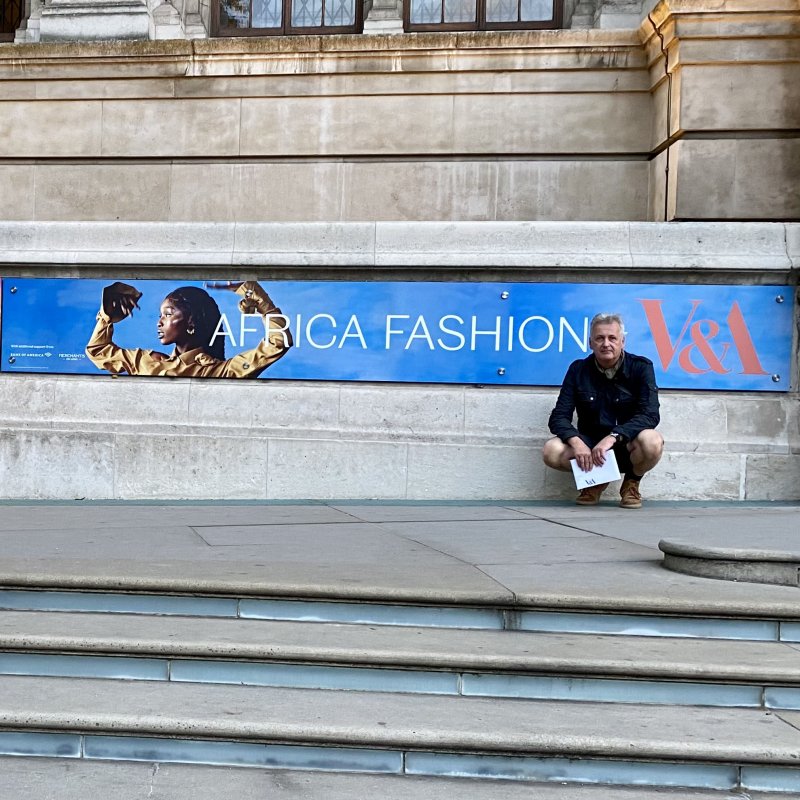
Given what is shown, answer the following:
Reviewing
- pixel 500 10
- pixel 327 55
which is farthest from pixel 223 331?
pixel 500 10

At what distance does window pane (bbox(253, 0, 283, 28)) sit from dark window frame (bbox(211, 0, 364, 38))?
0.05m

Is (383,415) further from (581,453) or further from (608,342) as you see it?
(608,342)

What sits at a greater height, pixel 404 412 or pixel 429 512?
pixel 404 412

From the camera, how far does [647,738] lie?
3441 millimetres

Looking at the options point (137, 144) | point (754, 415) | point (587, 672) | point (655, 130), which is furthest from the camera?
point (137, 144)

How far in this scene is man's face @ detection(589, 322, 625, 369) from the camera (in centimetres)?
754

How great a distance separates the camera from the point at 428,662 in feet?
12.8

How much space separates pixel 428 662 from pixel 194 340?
5235mm

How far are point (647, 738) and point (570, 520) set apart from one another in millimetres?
3629

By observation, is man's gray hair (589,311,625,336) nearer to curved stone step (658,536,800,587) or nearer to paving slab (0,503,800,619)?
paving slab (0,503,800,619)

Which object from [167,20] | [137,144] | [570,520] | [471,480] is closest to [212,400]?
[471,480]

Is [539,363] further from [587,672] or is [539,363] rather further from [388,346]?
[587,672]

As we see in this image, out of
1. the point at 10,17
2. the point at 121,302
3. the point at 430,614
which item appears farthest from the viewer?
the point at 10,17

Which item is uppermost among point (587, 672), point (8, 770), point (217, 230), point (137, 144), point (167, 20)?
point (167, 20)
